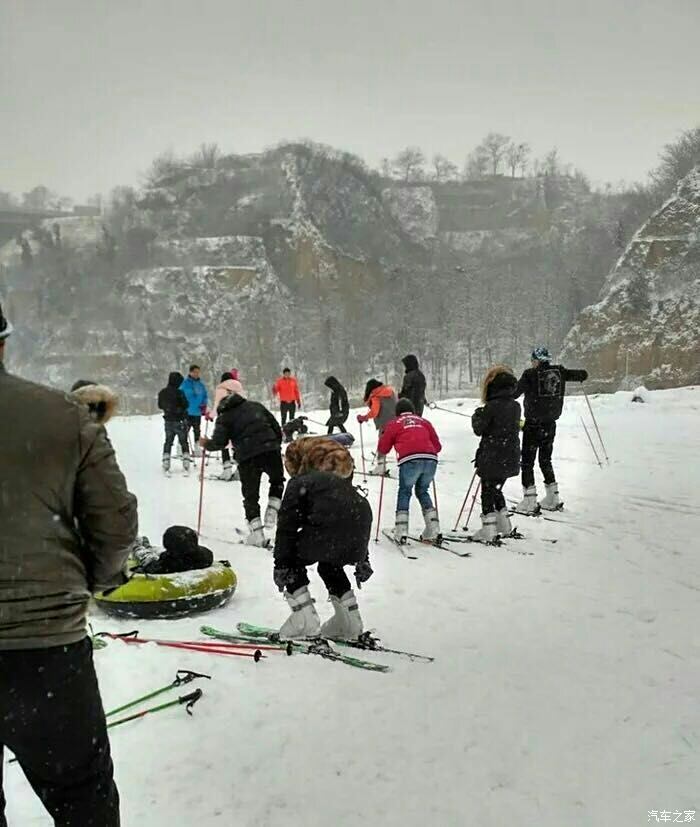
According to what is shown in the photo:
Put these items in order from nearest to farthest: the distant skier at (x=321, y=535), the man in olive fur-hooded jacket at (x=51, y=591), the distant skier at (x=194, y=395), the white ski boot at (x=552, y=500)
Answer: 1. the man in olive fur-hooded jacket at (x=51, y=591)
2. the distant skier at (x=321, y=535)
3. the white ski boot at (x=552, y=500)
4. the distant skier at (x=194, y=395)

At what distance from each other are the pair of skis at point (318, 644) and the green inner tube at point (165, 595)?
36cm

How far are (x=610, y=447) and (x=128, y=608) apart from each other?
11985 millimetres

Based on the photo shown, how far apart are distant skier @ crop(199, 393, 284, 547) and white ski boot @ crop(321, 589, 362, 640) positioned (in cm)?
289

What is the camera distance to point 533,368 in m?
9.21

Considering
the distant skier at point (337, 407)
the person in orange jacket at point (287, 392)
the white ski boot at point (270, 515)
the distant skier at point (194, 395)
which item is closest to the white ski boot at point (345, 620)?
the white ski boot at point (270, 515)

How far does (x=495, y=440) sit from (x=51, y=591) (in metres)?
6.32

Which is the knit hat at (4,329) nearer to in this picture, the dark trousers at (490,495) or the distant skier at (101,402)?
the distant skier at (101,402)

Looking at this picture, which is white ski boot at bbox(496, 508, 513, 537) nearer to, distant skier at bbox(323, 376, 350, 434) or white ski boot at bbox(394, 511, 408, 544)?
white ski boot at bbox(394, 511, 408, 544)

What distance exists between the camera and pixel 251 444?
7.63 metres

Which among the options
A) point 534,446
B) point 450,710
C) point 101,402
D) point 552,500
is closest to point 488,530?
point 534,446

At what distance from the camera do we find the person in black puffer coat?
7.76 m

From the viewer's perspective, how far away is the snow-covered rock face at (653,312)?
41.7m

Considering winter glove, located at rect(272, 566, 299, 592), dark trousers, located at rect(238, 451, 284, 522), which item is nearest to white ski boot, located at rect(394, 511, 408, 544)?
dark trousers, located at rect(238, 451, 284, 522)

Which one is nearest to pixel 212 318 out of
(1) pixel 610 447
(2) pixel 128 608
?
(1) pixel 610 447
